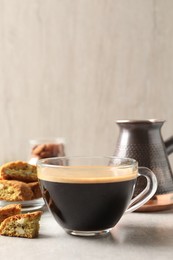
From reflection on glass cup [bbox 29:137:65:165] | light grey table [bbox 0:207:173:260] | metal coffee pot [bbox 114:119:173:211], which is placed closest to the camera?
light grey table [bbox 0:207:173:260]

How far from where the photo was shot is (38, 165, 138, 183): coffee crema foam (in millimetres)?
721

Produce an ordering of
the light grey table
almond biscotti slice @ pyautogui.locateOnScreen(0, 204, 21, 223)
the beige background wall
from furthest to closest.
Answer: the beige background wall, almond biscotti slice @ pyautogui.locateOnScreen(0, 204, 21, 223), the light grey table

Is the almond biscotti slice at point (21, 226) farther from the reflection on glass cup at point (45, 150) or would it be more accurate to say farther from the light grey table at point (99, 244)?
the reflection on glass cup at point (45, 150)

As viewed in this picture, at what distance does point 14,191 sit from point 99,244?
0.25 meters

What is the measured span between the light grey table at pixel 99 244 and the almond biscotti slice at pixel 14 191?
0.08 meters

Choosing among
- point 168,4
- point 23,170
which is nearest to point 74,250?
point 23,170

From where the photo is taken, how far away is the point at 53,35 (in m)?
1.67

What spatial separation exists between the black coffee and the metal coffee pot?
17cm

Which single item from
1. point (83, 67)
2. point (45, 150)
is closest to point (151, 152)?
point (45, 150)

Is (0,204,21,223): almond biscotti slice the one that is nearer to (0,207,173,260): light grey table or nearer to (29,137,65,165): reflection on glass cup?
(0,207,173,260): light grey table

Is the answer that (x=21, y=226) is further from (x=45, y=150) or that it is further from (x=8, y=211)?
(x=45, y=150)

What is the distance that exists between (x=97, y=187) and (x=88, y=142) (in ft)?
3.34

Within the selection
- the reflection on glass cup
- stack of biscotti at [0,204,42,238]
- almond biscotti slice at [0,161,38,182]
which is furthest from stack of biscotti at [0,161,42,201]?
the reflection on glass cup

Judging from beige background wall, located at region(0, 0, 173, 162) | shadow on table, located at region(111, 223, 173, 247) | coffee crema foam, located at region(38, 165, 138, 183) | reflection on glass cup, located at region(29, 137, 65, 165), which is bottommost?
shadow on table, located at region(111, 223, 173, 247)
